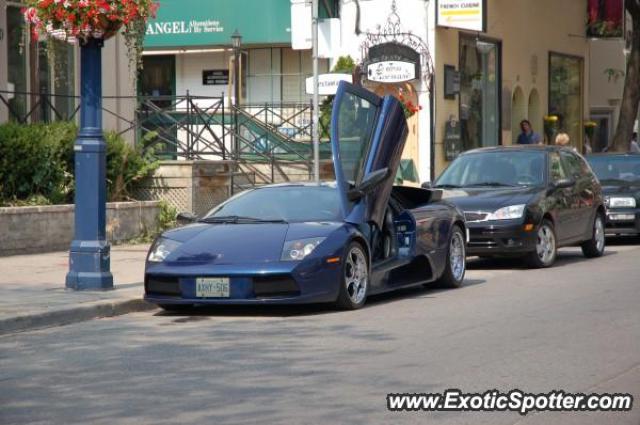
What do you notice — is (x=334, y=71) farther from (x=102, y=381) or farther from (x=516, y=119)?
(x=102, y=381)

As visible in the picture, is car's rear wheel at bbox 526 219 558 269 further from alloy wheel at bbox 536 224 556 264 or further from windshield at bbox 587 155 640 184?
windshield at bbox 587 155 640 184

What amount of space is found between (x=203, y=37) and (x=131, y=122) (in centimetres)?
1219

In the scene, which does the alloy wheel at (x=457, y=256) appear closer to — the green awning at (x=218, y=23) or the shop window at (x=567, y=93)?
the green awning at (x=218, y=23)

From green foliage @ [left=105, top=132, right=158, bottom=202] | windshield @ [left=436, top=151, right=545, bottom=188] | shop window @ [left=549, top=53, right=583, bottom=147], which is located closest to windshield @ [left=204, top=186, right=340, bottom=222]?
windshield @ [left=436, top=151, right=545, bottom=188]

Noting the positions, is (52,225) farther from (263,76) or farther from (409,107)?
(263,76)

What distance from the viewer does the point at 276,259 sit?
12.0m

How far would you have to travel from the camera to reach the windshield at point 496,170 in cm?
1802

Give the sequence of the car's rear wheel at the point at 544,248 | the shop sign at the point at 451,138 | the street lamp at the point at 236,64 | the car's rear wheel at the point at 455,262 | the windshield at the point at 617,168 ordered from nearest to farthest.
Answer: the car's rear wheel at the point at 455,262
the car's rear wheel at the point at 544,248
the windshield at the point at 617,168
the street lamp at the point at 236,64
the shop sign at the point at 451,138

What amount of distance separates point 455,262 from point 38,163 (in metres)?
7.16

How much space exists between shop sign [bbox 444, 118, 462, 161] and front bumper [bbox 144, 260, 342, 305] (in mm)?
18003

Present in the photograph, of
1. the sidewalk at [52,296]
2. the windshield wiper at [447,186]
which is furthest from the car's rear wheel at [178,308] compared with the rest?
the windshield wiper at [447,186]

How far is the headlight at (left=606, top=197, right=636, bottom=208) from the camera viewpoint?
2158 centimetres

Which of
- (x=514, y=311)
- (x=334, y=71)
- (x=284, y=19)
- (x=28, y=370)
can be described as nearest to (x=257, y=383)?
(x=28, y=370)

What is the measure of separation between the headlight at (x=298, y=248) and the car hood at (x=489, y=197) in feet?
17.4
